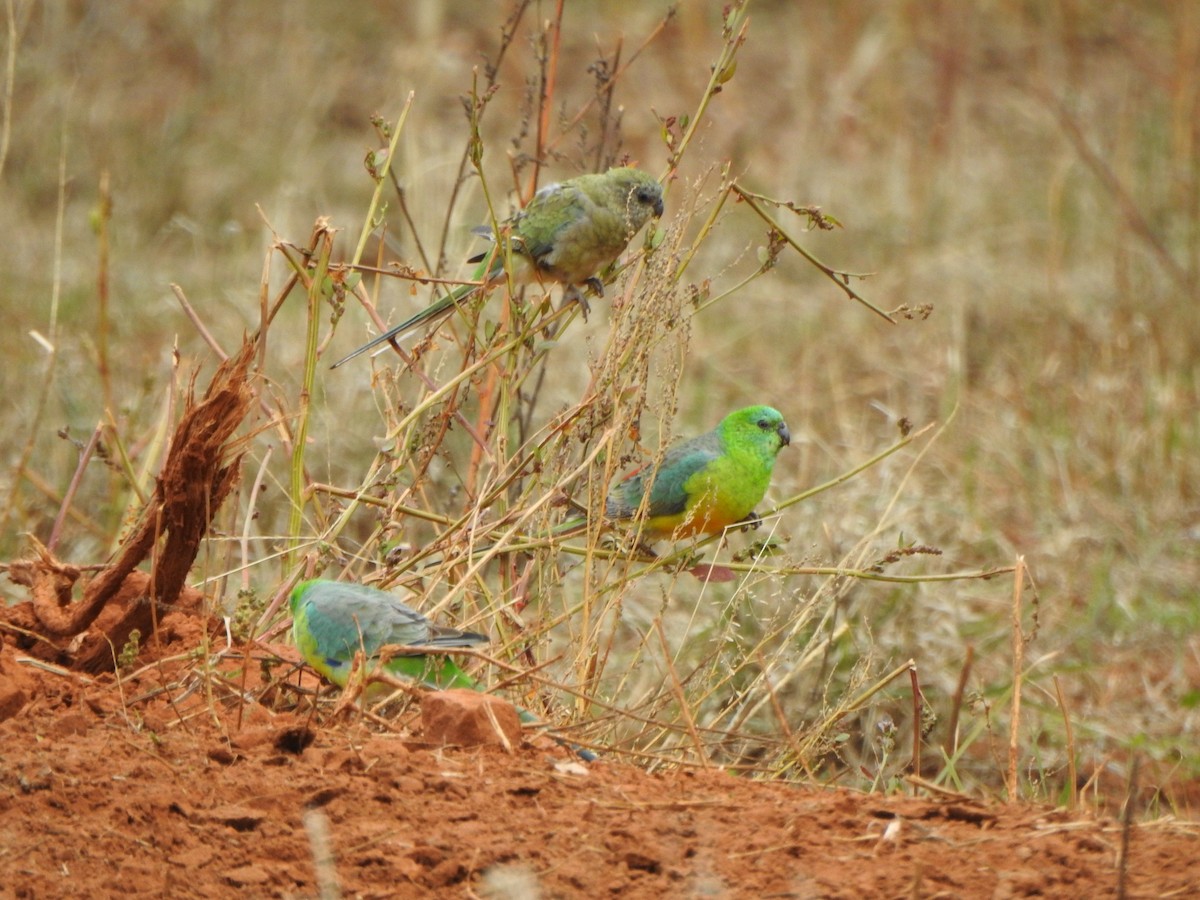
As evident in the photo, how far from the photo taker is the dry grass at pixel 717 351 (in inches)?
144

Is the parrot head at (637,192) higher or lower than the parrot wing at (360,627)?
higher

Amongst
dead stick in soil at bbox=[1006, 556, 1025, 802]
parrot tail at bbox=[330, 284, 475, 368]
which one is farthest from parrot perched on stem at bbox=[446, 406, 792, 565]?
dead stick in soil at bbox=[1006, 556, 1025, 802]

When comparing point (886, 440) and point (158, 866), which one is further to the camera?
point (886, 440)

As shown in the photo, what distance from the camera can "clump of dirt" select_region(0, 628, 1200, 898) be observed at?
96.7 inches

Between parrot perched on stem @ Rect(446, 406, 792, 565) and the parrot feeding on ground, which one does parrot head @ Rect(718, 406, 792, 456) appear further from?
the parrot feeding on ground

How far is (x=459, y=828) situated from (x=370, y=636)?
0.70 meters

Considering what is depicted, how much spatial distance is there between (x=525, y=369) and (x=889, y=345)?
4988 millimetres

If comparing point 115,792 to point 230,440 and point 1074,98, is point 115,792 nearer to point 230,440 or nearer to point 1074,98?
point 230,440

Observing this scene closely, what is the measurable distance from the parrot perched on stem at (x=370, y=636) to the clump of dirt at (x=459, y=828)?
7.1 inches

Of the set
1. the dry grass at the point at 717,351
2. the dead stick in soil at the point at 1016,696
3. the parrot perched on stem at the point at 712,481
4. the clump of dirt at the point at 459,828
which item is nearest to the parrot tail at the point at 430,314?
the dry grass at the point at 717,351

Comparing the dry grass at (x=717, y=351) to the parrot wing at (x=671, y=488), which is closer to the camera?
the dry grass at (x=717, y=351)

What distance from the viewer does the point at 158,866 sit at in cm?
250

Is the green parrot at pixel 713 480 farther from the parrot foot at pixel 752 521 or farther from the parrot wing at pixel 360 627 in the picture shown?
the parrot wing at pixel 360 627

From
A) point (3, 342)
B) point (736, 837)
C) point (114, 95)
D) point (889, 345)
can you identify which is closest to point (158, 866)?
point (736, 837)
